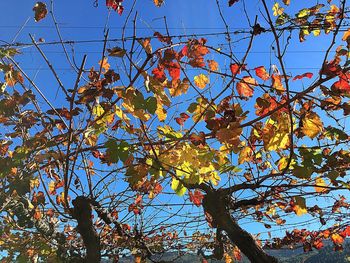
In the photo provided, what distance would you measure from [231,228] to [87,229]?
139cm

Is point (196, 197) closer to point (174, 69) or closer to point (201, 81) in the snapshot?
point (201, 81)

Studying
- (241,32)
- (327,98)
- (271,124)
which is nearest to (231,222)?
(271,124)

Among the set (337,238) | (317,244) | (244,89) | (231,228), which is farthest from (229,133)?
(317,244)

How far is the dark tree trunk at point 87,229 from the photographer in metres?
3.54

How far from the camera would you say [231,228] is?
11.8 feet

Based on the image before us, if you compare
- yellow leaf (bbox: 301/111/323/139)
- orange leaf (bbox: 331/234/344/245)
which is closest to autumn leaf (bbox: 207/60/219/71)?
yellow leaf (bbox: 301/111/323/139)

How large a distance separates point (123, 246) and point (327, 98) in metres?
3.47

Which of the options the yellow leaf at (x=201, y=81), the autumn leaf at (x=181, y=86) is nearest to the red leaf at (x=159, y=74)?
the autumn leaf at (x=181, y=86)

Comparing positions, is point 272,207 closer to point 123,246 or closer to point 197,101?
point 123,246

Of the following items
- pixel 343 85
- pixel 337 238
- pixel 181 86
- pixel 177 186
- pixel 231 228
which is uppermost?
pixel 181 86

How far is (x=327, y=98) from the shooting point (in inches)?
115

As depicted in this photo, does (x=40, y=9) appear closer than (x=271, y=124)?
Yes

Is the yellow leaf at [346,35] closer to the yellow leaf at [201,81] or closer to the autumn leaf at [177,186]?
the yellow leaf at [201,81]

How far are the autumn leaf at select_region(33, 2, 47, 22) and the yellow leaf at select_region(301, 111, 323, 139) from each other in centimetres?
204
